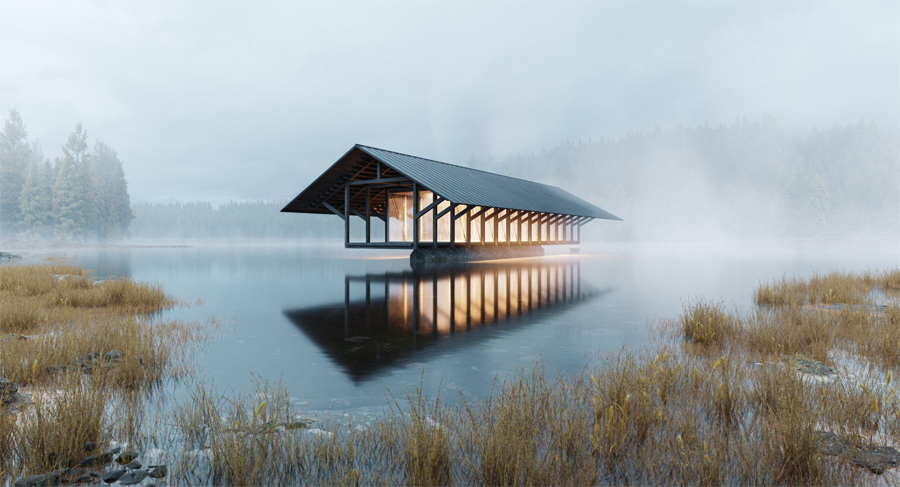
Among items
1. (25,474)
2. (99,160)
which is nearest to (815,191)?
(25,474)

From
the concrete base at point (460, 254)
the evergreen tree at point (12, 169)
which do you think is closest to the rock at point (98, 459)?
the concrete base at point (460, 254)

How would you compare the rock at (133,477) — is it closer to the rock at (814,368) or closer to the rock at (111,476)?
the rock at (111,476)

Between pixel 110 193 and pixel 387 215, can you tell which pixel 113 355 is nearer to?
pixel 387 215

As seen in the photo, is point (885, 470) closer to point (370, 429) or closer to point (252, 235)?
point (370, 429)

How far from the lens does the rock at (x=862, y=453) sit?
3012mm

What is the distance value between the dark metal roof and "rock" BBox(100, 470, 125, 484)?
1807 centimetres

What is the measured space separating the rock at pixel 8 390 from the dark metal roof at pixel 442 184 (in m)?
17.1

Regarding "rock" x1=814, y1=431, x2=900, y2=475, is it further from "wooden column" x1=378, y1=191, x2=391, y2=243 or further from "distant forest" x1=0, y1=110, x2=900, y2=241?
"distant forest" x1=0, y1=110, x2=900, y2=241

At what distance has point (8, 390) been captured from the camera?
414 centimetres

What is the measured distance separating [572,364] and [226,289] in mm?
12047

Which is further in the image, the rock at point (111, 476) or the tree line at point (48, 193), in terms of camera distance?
the tree line at point (48, 193)

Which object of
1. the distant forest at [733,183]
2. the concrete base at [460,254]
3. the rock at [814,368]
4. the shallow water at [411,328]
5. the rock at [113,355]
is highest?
the distant forest at [733,183]

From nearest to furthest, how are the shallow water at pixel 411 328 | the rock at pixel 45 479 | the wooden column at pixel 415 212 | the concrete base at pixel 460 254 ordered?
the rock at pixel 45 479
the shallow water at pixel 411 328
the wooden column at pixel 415 212
the concrete base at pixel 460 254

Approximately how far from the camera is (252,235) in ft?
532
